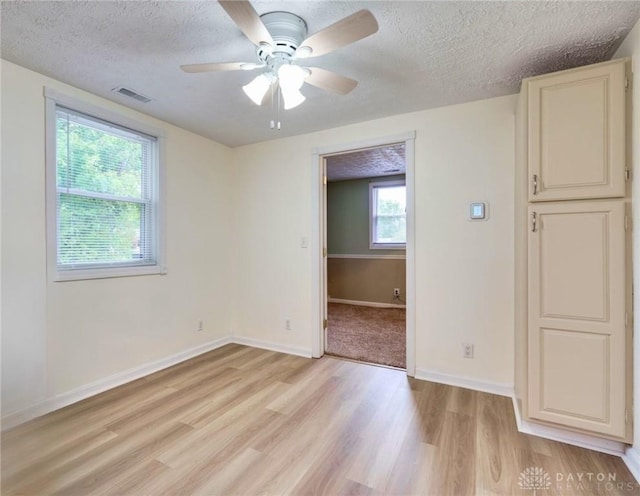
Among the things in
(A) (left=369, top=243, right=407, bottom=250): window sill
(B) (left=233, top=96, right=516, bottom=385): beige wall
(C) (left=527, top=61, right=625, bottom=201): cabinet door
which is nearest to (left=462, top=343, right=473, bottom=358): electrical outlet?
(B) (left=233, top=96, right=516, bottom=385): beige wall

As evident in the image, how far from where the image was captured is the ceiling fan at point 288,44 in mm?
1301

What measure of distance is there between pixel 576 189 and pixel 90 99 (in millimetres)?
3428

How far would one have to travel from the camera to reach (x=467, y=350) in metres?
2.65

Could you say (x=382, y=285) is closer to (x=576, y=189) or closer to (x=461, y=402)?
(x=461, y=402)

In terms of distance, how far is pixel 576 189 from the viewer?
1828 millimetres

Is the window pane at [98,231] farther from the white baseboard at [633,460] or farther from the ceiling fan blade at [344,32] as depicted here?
the white baseboard at [633,460]

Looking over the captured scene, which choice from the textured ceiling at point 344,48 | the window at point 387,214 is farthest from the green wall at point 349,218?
the textured ceiling at point 344,48

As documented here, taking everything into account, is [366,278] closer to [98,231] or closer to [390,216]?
[390,216]

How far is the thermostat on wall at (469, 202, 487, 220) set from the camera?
2.57 metres

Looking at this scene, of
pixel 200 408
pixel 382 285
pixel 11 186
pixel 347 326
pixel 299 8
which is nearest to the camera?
pixel 299 8

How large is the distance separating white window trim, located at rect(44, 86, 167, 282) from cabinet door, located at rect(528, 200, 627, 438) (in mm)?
3016

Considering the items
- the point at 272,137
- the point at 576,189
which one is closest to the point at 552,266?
the point at 576,189

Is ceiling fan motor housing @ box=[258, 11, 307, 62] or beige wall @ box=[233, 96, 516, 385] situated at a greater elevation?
ceiling fan motor housing @ box=[258, 11, 307, 62]

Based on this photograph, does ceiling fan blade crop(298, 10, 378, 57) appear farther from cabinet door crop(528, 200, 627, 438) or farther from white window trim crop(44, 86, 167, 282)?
white window trim crop(44, 86, 167, 282)
